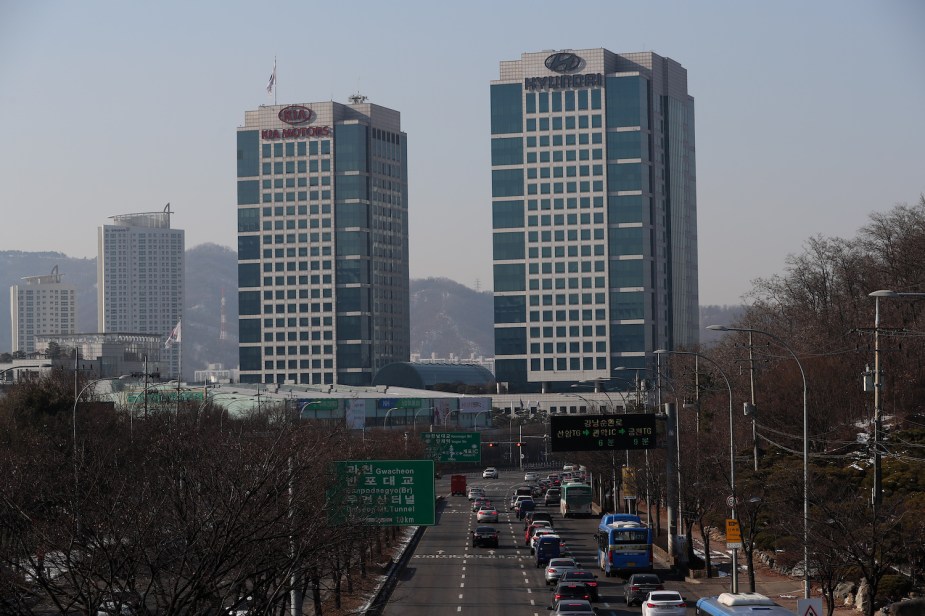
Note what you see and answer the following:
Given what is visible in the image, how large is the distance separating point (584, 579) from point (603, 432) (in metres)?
15.2

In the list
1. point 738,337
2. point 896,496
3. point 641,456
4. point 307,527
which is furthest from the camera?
point 738,337

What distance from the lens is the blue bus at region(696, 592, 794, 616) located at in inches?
1362

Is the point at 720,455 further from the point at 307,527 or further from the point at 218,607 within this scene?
the point at 218,607

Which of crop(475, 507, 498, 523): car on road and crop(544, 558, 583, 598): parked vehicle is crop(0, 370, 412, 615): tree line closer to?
crop(544, 558, 583, 598): parked vehicle

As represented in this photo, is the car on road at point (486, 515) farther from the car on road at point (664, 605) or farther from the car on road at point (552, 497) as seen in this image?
the car on road at point (664, 605)

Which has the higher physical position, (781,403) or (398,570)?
(781,403)

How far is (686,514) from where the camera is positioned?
68.1 metres

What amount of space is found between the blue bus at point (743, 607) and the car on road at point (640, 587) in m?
13.3

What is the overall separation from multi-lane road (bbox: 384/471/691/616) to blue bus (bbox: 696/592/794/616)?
39.3ft

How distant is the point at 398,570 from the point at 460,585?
777cm

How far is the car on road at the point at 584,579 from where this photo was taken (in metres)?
51.7

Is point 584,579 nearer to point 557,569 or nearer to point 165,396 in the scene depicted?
point 557,569

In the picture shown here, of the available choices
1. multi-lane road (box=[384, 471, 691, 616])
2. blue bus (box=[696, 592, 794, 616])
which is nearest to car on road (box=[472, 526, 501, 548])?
multi-lane road (box=[384, 471, 691, 616])

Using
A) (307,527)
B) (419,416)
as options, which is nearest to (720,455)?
(307,527)
